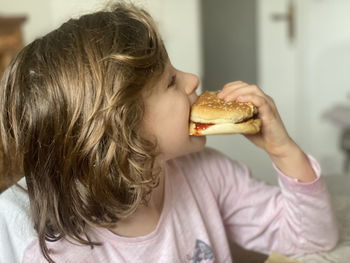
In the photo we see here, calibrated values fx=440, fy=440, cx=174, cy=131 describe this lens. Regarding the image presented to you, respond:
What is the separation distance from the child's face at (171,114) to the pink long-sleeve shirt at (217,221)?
0.47ft

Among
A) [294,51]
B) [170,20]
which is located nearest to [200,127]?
[170,20]

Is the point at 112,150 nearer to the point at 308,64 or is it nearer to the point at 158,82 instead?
the point at 158,82

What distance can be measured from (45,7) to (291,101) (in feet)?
5.09

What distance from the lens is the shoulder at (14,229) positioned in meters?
0.72

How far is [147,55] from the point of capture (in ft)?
2.27

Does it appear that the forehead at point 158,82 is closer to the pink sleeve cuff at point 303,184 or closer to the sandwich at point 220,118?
the sandwich at point 220,118

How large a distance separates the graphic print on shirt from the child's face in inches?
7.8

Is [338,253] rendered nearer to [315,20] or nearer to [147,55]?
[147,55]

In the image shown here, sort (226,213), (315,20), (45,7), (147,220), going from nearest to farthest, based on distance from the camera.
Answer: (147,220) → (226,213) → (45,7) → (315,20)

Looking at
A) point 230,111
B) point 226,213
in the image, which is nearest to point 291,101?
point 226,213

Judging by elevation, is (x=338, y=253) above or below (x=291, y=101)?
above

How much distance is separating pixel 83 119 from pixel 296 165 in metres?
0.41

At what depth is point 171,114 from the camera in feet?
2.38

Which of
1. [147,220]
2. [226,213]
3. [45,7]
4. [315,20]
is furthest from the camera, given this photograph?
[315,20]
